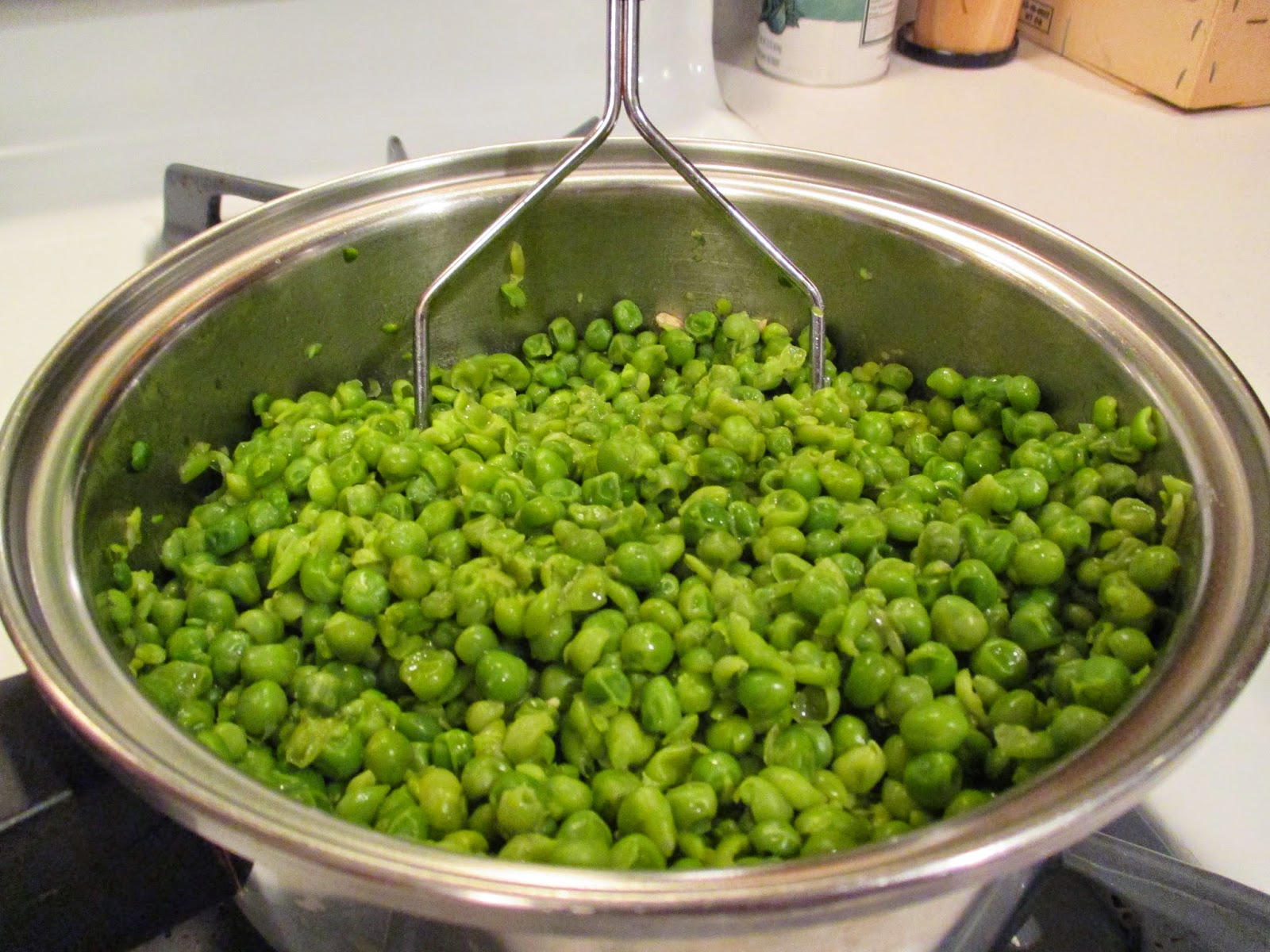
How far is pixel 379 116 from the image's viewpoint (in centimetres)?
166

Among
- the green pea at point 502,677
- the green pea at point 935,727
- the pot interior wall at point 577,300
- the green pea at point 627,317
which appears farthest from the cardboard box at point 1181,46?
the green pea at point 502,677

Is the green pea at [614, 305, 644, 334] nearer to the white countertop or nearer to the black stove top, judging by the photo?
the white countertop

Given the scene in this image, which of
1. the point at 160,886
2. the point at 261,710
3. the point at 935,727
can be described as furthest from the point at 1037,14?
the point at 160,886

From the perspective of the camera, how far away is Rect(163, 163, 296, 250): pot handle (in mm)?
1287

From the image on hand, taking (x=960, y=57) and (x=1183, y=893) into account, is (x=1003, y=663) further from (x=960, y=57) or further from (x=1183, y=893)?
(x=960, y=57)

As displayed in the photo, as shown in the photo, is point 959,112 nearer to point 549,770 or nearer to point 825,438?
point 825,438

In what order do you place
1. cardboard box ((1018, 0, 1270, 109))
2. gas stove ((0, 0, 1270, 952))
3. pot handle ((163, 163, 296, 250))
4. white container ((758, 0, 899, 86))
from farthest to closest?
1. white container ((758, 0, 899, 86))
2. cardboard box ((1018, 0, 1270, 109))
3. gas stove ((0, 0, 1270, 952))
4. pot handle ((163, 163, 296, 250))

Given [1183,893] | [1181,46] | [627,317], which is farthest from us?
[1181,46]

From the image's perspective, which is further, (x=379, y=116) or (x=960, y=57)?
(x=960, y=57)

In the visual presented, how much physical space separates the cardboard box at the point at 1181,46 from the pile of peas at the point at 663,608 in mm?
994

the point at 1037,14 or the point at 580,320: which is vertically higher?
the point at 1037,14

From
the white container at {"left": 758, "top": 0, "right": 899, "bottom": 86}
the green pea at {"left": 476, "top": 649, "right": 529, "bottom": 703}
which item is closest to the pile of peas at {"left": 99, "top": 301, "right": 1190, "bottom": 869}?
the green pea at {"left": 476, "top": 649, "right": 529, "bottom": 703}

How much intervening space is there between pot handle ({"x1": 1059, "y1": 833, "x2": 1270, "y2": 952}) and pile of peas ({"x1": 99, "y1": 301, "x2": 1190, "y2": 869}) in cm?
8

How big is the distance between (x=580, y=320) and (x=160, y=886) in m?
0.80
